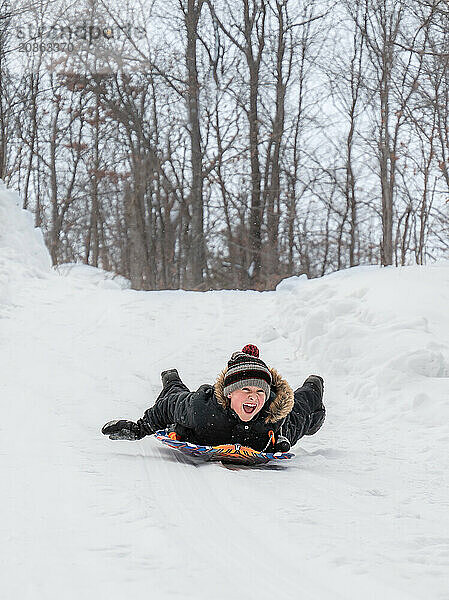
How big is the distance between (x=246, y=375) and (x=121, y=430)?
2.88 ft

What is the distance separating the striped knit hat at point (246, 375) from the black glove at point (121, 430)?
0.71 metres

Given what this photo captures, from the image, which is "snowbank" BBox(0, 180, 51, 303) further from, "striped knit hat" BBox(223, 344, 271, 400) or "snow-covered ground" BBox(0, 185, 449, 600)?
"striped knit hat" BBox(223, 344, 271, 400)

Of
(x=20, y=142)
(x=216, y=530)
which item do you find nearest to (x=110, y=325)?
(x=216, y=530)

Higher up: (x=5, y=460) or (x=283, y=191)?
(x=283, y=191)

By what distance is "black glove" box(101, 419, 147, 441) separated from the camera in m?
3.99

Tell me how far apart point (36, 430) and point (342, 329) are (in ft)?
13.5

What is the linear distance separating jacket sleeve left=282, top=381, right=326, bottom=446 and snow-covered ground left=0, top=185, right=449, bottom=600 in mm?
163

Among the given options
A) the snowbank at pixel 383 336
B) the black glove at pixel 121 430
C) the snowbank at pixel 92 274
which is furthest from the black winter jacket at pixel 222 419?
the snowbank at pixel 92 274

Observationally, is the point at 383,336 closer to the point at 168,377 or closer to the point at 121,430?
the point at 168,377

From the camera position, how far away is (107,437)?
4098 millimetres

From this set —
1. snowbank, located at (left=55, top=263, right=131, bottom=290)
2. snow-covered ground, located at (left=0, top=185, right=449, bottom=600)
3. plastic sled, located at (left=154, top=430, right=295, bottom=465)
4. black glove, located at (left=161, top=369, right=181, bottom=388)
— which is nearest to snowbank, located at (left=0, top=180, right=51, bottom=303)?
snowbank, located at (left=55, top=263, right=131, bottom=290)

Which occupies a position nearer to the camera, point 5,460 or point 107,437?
point 5,460

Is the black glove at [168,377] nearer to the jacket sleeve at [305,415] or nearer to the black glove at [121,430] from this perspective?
the black glove at [121,430]

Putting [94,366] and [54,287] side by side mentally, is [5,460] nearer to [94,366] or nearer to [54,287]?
[94,366]
